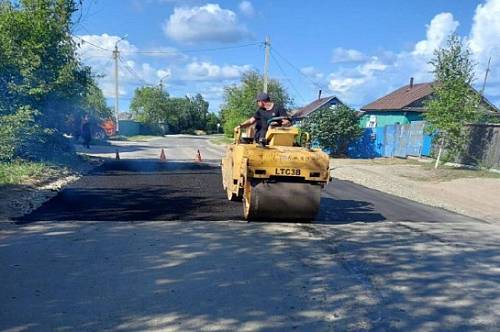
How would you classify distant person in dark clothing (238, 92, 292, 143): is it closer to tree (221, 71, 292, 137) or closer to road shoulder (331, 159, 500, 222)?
road shoulder (331, 159, 500, 222)

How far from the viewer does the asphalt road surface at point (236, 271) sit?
4.18m

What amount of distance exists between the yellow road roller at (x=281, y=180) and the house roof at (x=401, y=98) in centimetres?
3076

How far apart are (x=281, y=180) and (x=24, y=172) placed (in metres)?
7.70

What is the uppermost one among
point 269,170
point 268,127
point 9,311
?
point 268,127

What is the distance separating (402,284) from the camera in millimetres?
5230

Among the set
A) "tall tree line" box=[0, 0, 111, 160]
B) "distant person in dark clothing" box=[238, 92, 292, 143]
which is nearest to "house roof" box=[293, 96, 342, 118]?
"tall tree line" box=[0, 0, 111, 160]

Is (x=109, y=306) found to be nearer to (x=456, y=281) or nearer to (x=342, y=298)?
(x=342, y=298)

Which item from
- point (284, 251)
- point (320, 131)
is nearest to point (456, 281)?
point (284, 251)

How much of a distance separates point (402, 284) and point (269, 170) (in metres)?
2.98

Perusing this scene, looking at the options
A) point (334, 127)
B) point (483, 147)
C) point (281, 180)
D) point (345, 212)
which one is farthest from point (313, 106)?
point (281, 180)

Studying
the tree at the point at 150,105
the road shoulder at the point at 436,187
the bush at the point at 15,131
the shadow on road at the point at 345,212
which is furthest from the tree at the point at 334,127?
the tree at the point at 150,105

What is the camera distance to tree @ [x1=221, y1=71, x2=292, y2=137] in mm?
45500

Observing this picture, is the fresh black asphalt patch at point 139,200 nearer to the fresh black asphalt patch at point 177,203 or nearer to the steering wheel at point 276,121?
the fresh black asphalt patch at point 177,203

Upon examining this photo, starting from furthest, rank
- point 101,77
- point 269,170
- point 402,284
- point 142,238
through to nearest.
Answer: point 101,77 < point 269,170 < point 142,238 < point 402,284
